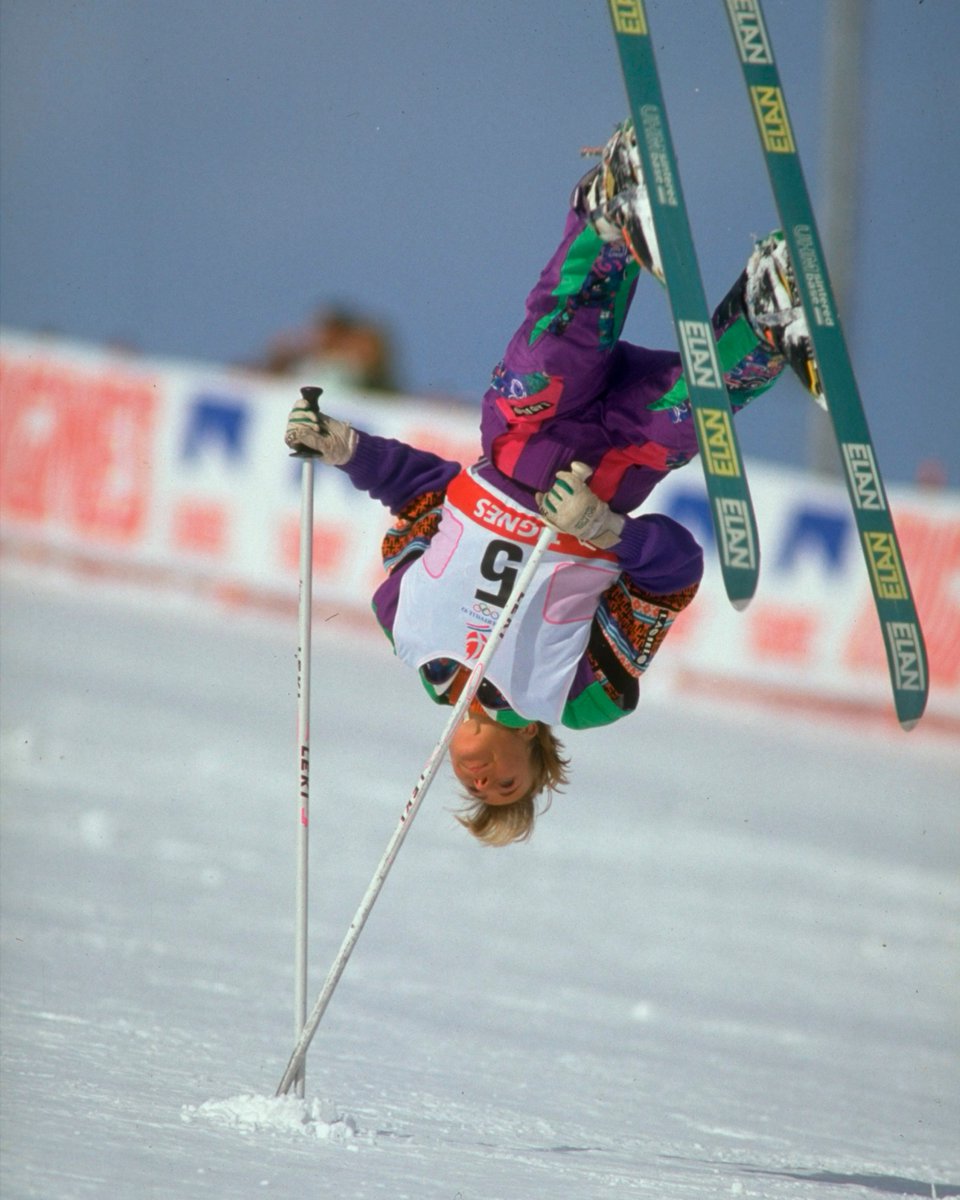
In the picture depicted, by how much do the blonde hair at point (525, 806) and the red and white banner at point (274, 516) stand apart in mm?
5586

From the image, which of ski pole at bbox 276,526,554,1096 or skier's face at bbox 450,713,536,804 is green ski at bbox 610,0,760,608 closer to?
ski pole at bbox 276,526,554,1096

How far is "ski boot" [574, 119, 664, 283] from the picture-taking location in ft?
10.6

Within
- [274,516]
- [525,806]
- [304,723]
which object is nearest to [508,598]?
[304,723]

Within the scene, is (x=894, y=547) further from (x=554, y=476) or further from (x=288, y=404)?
(x=288, y=404)

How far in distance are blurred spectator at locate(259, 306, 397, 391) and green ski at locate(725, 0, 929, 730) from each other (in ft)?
23.5

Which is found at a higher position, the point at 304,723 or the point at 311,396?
the point at 311,396

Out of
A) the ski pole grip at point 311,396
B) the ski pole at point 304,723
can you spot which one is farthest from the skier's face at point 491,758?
the ski pole grip at point 311,396

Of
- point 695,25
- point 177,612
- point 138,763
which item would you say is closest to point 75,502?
point 177,612

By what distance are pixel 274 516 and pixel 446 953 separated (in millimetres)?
5464

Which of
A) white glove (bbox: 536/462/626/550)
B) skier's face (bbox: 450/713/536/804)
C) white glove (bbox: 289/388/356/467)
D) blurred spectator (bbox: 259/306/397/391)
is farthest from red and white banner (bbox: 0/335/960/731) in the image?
white glove (bbox: 536/462/626/550)

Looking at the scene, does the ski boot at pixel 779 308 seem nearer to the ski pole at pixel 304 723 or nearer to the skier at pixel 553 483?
the skier at pixel 553 483

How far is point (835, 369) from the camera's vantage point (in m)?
3.26

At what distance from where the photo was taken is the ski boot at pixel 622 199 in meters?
3.23

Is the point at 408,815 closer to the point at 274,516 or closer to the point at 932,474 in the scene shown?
the point at 274,516
